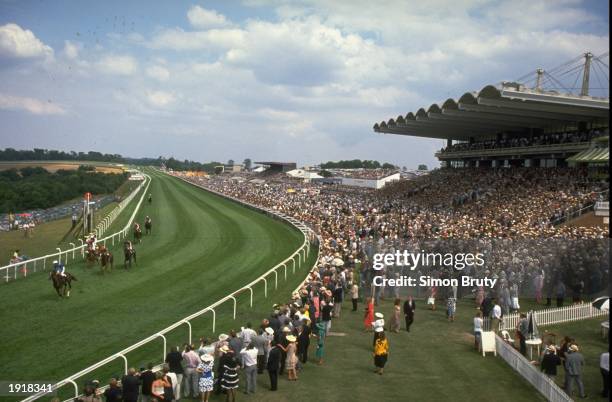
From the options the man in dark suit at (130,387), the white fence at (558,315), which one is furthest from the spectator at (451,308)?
the man in dark suit at (130,387)

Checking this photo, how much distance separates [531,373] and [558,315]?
14.7ft

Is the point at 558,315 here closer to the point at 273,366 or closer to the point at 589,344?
the point at 589,344

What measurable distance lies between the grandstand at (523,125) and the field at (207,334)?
14.6 meters

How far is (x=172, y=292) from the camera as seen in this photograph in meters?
15.6

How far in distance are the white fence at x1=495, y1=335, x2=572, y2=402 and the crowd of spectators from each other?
20.5 metres

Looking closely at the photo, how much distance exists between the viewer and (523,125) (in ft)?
114

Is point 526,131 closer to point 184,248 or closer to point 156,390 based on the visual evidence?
point 184,248

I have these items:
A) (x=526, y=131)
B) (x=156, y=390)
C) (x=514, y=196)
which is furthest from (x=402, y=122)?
(x=156, y=390)

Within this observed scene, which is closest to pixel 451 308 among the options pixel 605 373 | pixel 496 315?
pixel 496 315

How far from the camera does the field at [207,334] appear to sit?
360 inches

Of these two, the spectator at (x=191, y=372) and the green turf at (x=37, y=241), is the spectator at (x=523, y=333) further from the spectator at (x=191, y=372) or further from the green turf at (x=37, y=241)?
the green turf at (x=37, y=241)

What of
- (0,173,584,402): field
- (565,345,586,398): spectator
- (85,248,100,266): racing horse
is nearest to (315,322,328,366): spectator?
(0,173,584,402): field

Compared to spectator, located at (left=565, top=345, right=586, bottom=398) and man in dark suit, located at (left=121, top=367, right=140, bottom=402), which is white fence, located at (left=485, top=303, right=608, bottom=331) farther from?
man in dark suit, located at (left=121, top=367, right=140, bottom=402)

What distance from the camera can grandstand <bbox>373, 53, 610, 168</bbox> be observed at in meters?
25.8
